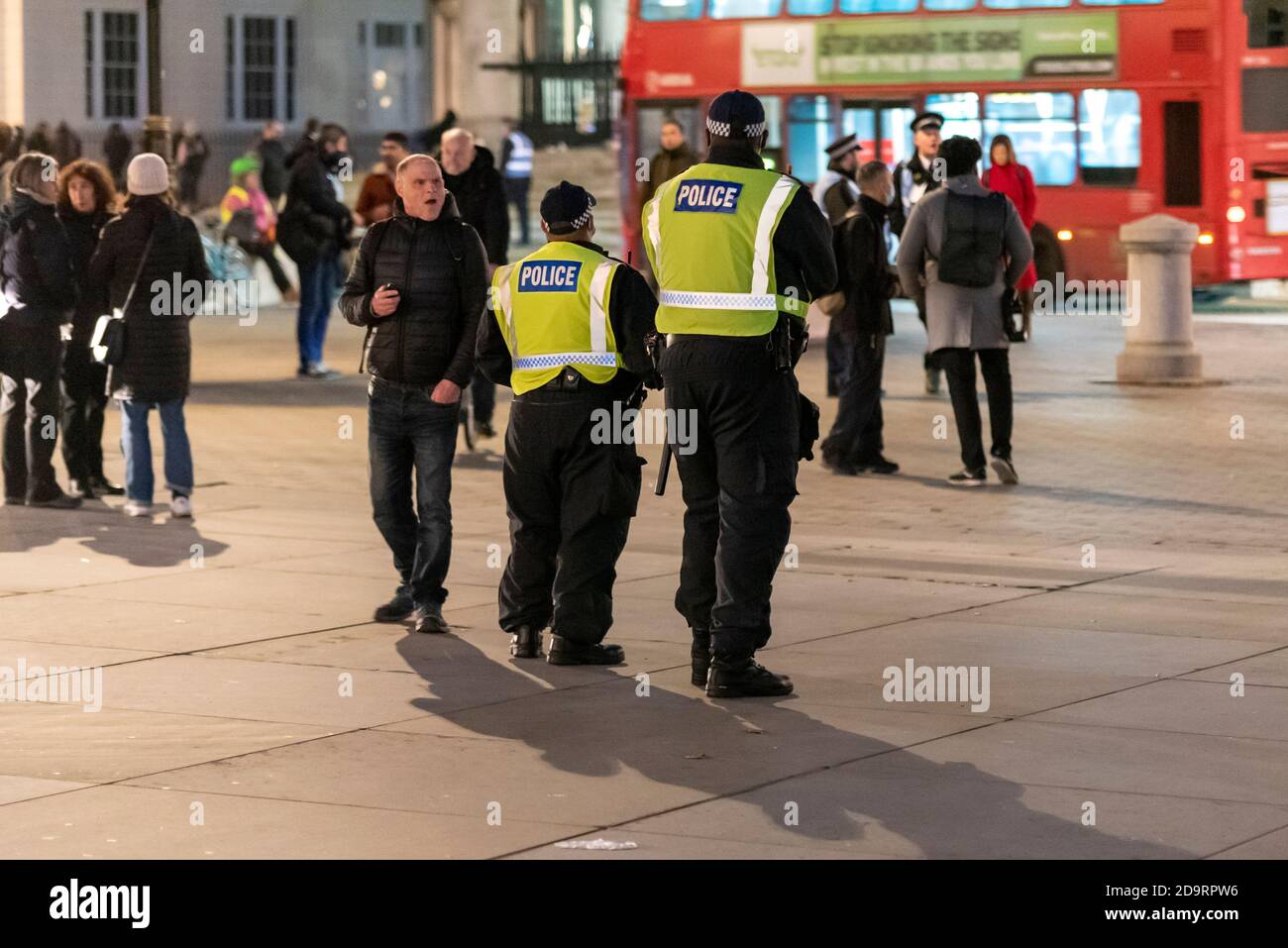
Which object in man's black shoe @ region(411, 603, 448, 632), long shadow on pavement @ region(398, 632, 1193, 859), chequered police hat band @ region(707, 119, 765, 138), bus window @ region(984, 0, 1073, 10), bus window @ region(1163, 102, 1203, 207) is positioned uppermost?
bus window @ region(984, 0, 1073, 10)

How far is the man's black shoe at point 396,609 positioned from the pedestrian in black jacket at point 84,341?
151 inches

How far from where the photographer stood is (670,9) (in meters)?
27.0

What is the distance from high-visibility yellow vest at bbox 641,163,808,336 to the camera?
809 centimetres

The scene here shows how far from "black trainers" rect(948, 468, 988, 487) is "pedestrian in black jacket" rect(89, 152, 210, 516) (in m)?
4.28

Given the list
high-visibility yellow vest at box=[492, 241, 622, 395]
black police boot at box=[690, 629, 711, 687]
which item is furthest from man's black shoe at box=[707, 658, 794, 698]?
high-visibility yellow vest at box=[492, 241, 622, 395]

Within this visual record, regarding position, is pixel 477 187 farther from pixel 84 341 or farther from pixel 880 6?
pixel 880 6

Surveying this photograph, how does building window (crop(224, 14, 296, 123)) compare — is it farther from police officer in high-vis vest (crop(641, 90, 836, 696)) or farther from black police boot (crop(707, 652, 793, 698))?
black police boot (crop(707, 652, 793, 698))

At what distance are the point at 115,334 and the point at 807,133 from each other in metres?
15.3

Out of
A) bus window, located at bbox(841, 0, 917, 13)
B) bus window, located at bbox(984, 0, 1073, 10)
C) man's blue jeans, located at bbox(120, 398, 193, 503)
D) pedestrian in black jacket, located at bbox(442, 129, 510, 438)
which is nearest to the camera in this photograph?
man's blue jeans, located at bbox(120, 398, 193, 503)

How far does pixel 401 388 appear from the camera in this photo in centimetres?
955

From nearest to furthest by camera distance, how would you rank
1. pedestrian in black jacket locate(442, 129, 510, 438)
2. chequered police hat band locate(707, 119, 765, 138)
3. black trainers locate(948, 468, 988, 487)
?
1. chequered police hat band locate(707, 119, 765, 138)
2. black trainers locate(948, 468, 988, 487)
3. pedestrian in black jacket locate(442, 129, 510, 438)

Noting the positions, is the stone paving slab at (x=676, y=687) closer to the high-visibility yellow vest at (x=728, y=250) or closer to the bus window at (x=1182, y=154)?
the high-visibility yellow vest at (x=728, y=250)

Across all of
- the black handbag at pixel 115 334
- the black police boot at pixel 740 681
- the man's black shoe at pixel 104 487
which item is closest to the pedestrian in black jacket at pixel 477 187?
the man's black shoe at pixel 104 487

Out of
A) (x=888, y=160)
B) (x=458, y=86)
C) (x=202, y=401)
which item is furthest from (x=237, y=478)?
(x=458, y=86)
